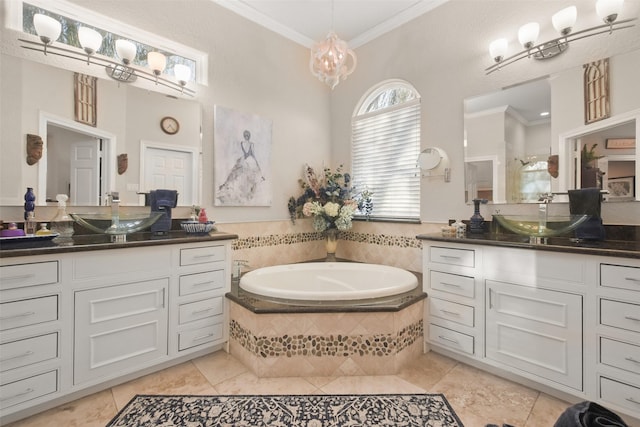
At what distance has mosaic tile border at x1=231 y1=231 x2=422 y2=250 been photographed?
9.40 feet

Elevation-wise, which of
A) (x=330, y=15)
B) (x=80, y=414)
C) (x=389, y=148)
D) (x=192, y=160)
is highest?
(x=330, y=15)

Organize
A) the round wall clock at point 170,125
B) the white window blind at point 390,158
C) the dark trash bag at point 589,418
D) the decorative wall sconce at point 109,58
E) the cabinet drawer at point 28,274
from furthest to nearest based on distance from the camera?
the white window blind at point 390,158 < the round wall clock at point 170,125 < the decorative wall sconce at point 109,58 < the cabinet drawer at point 28,274 < the dark trash bag at point 589,418

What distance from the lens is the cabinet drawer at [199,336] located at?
82.0 inches

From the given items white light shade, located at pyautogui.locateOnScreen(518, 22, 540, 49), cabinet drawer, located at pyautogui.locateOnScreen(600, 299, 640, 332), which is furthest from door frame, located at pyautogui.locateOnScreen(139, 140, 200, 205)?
cabinet drawer, located at pyautogui.locateOnScreen(600, 299, 640, 332)

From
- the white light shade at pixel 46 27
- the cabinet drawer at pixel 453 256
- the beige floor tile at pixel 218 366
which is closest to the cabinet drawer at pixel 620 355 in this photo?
the cabinet drawer at pixel 453 256

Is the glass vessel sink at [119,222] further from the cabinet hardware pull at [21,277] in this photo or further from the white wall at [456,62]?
the white wall at [456,62]

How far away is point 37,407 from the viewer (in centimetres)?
160

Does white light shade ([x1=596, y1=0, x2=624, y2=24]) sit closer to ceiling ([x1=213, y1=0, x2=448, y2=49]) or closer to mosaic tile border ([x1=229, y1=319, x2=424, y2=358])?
ceiling ([x1=213, y1=0, x2=448, y2=49])

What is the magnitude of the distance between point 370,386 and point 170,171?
7.21 feet

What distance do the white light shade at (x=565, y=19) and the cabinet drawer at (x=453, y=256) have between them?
164cm

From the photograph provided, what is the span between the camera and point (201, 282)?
2.16 m

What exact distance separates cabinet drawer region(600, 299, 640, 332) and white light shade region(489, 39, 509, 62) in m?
1.86

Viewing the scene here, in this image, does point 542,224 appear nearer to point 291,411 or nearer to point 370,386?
point 370,386

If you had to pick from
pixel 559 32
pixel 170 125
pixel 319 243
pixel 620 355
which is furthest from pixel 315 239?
pixel 559 32
